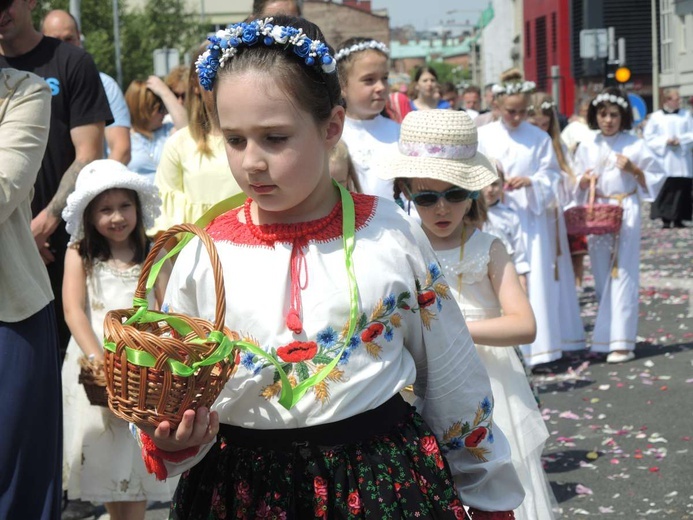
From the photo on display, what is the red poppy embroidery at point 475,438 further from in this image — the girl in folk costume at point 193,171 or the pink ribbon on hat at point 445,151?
the girl in folk costume at point 193,171

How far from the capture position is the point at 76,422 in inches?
216

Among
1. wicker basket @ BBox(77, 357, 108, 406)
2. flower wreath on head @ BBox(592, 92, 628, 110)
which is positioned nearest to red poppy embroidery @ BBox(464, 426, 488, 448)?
wicker basket @ BBox(77, 357, 108, 406)

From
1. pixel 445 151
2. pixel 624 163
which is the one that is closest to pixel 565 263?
pixel 624 163

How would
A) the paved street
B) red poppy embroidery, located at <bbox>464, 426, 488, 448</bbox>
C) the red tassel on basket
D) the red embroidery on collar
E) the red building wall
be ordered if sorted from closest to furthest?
1. the red tassel on basket
2. the red embroidery on collar
3. red poppy embroidery, located at <bbox>464, 426, 488, 448</bbox>
4. the paved street
5. the red building wall

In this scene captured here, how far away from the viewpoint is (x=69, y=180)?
5301 millimetres

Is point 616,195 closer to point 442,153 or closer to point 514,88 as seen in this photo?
point 514,88

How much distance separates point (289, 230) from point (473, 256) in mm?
1842

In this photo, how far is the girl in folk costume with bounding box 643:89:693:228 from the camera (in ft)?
65.5

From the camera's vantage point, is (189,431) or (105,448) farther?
(105,448)

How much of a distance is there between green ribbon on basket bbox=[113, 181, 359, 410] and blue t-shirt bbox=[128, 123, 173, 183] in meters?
6.48

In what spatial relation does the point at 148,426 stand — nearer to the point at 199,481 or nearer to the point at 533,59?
the point at 199,481

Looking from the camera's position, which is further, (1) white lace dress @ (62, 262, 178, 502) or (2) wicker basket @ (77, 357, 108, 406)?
(1) white lace dress @ (62, 262, 178, 502)

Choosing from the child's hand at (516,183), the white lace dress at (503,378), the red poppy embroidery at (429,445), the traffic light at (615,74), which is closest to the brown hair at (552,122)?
the child's hand at (516,183)

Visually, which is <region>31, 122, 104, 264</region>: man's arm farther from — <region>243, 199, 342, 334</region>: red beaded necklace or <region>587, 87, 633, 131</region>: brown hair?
<region>587, 87, 633, 131</region>: brown hair
